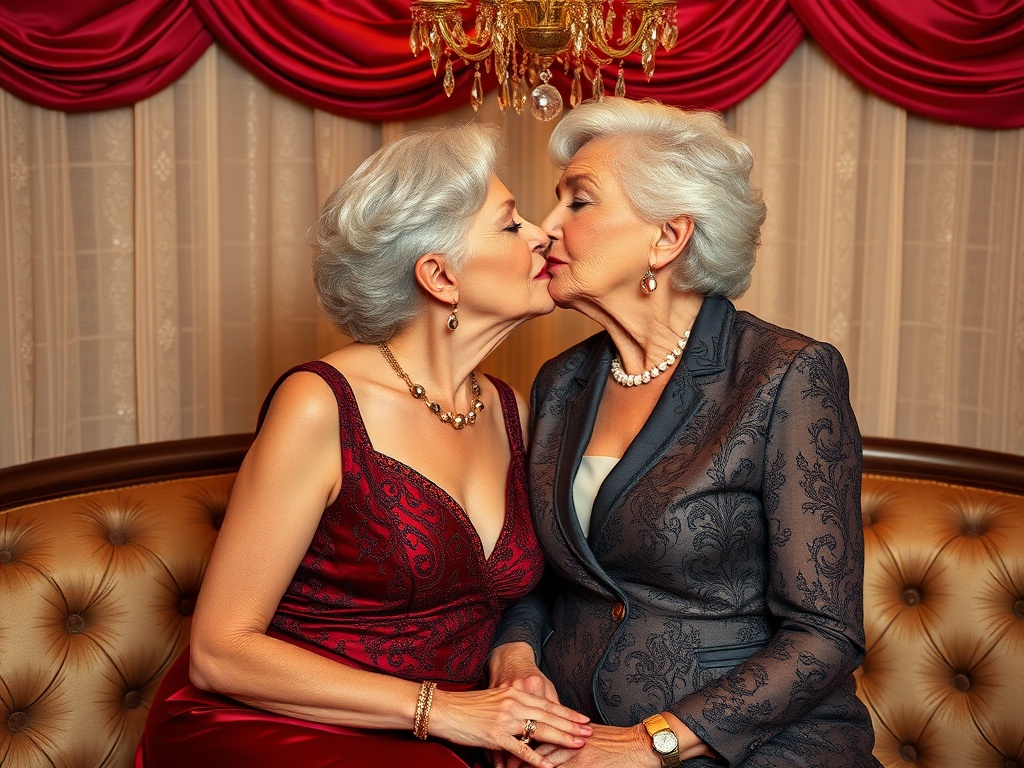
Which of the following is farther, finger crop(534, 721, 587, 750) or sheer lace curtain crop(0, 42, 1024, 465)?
sheer lace curtain crop(0, 42, 1024, 465)

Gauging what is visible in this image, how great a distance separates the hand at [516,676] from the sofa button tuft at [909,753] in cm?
98

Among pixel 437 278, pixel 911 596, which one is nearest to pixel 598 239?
pixel 437 278

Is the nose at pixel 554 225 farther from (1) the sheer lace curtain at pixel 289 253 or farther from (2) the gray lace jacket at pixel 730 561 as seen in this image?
(1) the sheer lace curtain at pixel 289 253

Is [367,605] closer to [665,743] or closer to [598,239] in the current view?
[665,743]

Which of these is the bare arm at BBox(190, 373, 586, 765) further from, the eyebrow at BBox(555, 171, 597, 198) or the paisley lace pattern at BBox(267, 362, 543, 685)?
the eyebrow at BBox(555, 171, 597, 198)

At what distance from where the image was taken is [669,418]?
7.26 feet

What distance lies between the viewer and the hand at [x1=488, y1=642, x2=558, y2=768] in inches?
82.0

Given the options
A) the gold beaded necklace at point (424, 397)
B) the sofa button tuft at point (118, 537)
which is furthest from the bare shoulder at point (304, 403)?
the sofa button tuft at point (118, 537)

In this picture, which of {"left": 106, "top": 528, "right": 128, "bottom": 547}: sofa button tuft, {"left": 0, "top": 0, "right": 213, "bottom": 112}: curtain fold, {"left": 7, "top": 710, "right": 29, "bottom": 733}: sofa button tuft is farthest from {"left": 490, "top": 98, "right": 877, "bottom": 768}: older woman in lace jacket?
{"left": 0, "top": 0, "right": 213, "bottom": 112}: curtain fold

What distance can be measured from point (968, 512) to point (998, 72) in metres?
1.31

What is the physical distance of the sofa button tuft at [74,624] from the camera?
249 centimetres

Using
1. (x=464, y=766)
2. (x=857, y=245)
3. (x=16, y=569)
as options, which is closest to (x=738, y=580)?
(x=464, y=766)

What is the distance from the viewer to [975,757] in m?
2.56

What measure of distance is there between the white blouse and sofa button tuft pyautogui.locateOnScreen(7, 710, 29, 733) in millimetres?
1281
